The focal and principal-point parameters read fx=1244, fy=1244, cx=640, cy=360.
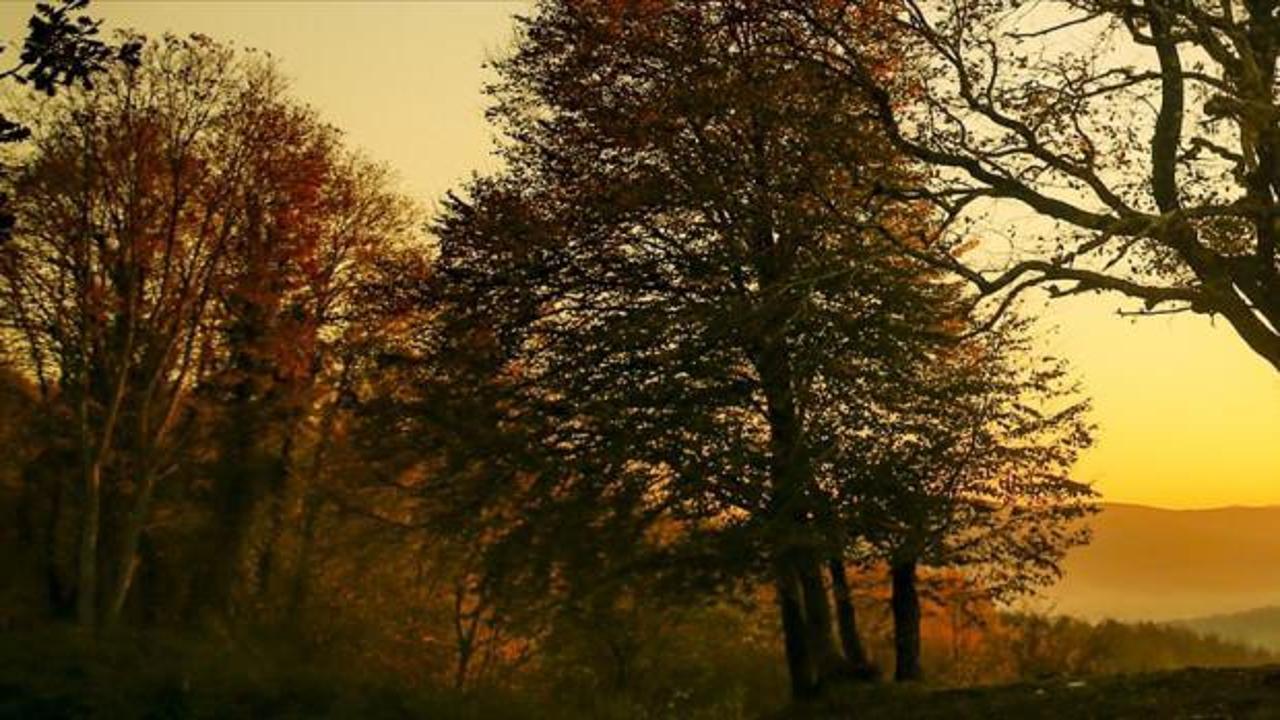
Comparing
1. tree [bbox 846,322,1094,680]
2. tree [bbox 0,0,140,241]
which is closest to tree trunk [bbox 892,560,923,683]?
tree [bbox 846,322,1094,680]

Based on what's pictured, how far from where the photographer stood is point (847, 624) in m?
17.9

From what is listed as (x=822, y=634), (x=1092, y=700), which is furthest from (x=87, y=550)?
(x=1092, y=700)

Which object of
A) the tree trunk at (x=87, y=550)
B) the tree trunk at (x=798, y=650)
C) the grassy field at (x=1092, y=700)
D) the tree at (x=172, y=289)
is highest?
the tree at (x=172, y=289)

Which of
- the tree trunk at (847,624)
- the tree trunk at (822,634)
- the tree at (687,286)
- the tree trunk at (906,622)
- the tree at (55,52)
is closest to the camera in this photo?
the tree at (55,52)

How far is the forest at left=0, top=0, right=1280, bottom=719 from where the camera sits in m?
13.0

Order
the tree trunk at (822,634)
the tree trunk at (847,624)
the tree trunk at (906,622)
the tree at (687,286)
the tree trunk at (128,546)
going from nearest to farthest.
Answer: the tree at (687,286)
the tree trunk at (822,634)
the tree trunk at (847,624)
the tree trunk at (906,622)
the tree trunk at (128,546)

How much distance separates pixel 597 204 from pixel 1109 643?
46.4 ft

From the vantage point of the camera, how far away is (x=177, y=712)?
1739 cm

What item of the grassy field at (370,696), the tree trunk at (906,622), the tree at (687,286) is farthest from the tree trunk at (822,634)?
the tree trunk at (906,622)

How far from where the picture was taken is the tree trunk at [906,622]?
17.7 m

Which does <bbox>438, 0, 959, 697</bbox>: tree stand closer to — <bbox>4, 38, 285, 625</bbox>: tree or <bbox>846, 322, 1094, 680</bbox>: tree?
<bbox>846, 322, 1094, 680</bbox>: tree

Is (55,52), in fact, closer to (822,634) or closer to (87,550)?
(822,634)

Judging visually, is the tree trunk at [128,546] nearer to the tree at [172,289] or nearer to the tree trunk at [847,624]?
the tree at [172,289]

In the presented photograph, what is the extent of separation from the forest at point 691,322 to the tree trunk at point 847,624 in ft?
0.17
